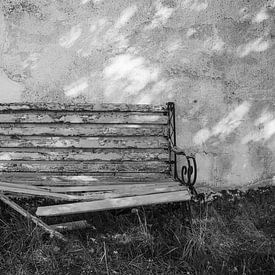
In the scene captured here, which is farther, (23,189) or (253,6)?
(253,6)

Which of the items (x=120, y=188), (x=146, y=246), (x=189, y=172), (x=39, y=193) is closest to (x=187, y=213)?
(x=189, y=172)

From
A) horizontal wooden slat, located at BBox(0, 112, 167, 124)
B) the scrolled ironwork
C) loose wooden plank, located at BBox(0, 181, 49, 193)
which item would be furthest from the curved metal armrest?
loose wooden plank, located at BBox(0, 181, 49, 193)

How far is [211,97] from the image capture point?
4238 millimetres

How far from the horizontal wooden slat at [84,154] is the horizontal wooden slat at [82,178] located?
5.5 inches

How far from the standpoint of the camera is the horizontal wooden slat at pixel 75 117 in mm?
3943

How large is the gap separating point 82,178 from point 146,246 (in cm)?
86

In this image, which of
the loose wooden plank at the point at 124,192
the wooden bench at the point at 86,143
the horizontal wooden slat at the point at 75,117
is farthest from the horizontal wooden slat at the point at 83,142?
the loose wooden plank at the point at 124,192

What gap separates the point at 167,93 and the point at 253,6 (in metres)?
1.12

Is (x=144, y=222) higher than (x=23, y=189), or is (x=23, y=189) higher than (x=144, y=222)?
(x=23, y=189)

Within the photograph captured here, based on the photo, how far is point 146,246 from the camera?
332 cm

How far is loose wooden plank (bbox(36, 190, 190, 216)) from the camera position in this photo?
10.3ft

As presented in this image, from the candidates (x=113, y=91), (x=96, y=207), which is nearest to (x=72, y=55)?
(x=113, y=91)

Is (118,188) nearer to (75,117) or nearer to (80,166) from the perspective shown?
(80,166)

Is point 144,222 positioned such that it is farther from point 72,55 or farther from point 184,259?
point 72,55
